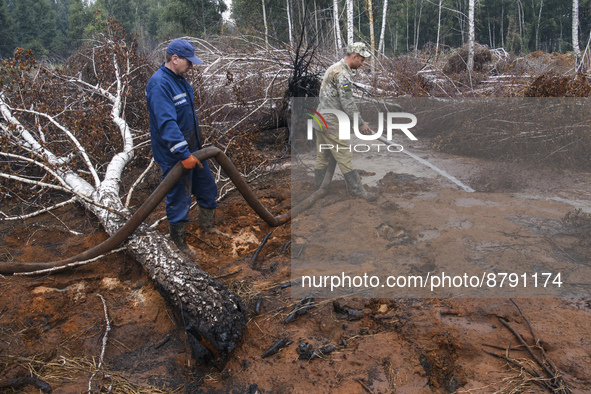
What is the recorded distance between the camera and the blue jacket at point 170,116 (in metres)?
3.58

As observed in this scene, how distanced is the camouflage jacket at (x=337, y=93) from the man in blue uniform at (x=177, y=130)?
198 cm

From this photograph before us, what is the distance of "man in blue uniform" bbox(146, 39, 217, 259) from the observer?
3.59 metres

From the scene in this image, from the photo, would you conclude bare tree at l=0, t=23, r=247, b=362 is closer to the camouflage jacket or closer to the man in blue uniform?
the man in blue uniform

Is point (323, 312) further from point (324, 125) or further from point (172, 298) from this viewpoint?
point (324, 125)

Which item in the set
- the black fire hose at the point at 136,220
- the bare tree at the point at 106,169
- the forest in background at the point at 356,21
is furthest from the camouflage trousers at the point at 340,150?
the forest in background at the point at 356,21

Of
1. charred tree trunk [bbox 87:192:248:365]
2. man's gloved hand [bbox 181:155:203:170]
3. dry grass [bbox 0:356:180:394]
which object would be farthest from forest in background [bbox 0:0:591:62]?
dry grass [bbox 0:356:180:394]

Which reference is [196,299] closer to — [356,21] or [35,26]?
[356,21]

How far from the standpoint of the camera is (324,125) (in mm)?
5391

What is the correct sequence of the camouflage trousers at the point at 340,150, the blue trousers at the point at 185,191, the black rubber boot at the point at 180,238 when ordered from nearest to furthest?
the blue trousers at the point at 185,191 < the black rubber boot at the point at 180,238 < the camouflage trousers at the point at 340,150

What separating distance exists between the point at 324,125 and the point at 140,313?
3.41m

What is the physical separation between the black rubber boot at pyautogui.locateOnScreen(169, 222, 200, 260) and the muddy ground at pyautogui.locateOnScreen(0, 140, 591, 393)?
249mm

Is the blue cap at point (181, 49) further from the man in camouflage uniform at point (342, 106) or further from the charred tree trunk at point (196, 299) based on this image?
the man in camouflage uniform at point (342, 106)

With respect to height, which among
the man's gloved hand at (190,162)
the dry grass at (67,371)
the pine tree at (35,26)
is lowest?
the dry grass at (67,371)

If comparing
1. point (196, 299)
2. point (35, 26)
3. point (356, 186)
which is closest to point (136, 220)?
point (196, 299)
